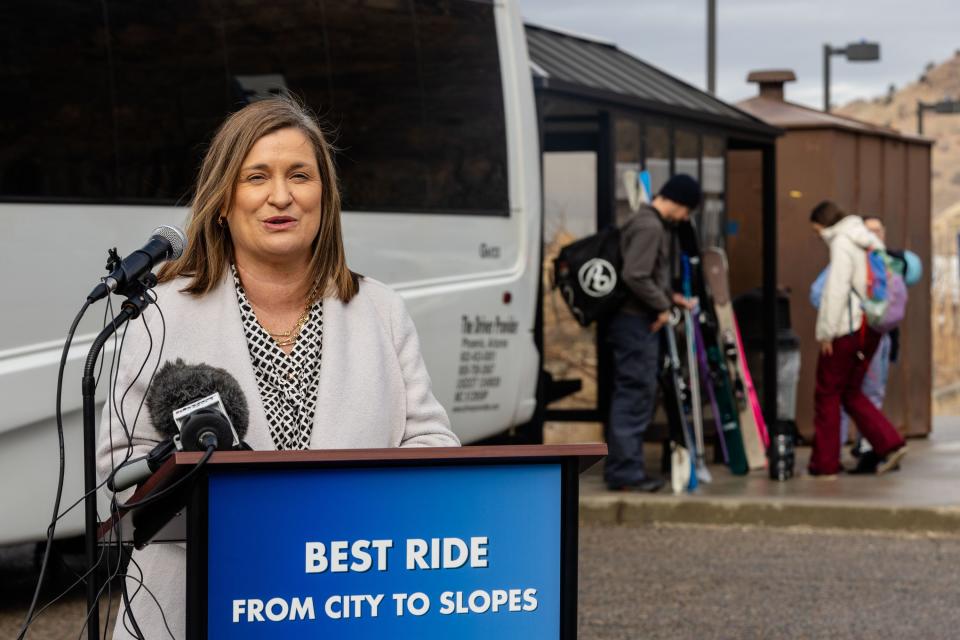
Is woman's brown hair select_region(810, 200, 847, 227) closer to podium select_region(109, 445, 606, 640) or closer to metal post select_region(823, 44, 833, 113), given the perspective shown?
podium select_region(109, 445, 606, 640)

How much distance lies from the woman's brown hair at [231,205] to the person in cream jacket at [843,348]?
350 inches

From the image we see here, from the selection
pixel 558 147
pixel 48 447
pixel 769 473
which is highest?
pixel 558 147

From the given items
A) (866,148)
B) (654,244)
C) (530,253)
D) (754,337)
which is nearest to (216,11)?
(530,253)

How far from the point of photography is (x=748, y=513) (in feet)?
33.4

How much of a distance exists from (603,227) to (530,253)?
1.42 meters

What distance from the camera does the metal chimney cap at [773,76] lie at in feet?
52.3

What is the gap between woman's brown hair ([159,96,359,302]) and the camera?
10.4ft

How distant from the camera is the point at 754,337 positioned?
13.3 meters

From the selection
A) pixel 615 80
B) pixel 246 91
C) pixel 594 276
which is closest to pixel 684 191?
pixel 594 276

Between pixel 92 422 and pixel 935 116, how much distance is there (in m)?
122

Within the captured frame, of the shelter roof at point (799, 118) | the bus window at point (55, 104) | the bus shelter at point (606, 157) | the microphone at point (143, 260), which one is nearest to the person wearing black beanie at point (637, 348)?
the bus shelter at point (606, 157)

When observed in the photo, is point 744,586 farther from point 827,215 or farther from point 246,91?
point 827,215

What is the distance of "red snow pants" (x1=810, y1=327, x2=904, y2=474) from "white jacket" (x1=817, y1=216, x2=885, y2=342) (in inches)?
4.5

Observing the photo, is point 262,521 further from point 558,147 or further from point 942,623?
point 558,147
